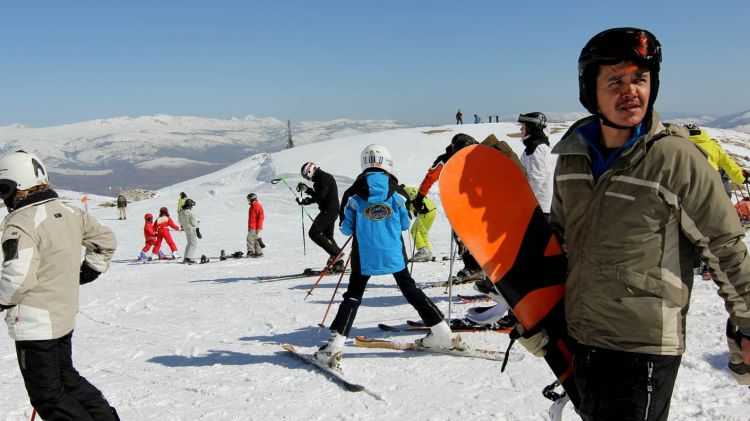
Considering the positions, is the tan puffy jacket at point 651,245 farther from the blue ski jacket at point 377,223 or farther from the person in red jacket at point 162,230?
the person in red jacket at point 162,230

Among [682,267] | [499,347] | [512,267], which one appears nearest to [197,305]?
Result: [499,347]

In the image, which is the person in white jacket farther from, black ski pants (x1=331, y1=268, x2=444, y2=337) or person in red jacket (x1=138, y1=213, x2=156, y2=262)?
person in red jacket (x1=138, y1=213, x2=156, y2=262)

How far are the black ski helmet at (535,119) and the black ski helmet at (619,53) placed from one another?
3.26m

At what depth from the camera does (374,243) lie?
493cm

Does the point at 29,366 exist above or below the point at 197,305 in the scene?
above

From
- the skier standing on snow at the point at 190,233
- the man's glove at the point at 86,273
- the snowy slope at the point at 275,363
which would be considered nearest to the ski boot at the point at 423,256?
the snowy slope at the point at 275,363

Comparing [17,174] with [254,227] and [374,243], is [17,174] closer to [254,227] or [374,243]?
[374,243]

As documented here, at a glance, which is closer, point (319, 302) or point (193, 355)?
point (193, 355)

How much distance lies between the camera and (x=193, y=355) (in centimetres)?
593

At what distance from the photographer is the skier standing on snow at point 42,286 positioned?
10.3ft

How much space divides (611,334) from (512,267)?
1.59 feet

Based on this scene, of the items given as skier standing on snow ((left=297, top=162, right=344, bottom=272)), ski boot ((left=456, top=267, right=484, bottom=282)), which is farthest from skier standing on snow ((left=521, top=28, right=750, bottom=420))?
skier standing on snow ((left=297, top=162, right=344, bottom=272))

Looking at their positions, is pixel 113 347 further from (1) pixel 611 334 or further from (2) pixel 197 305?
(1) pixel 611 334

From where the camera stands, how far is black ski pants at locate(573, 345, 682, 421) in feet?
6.42
